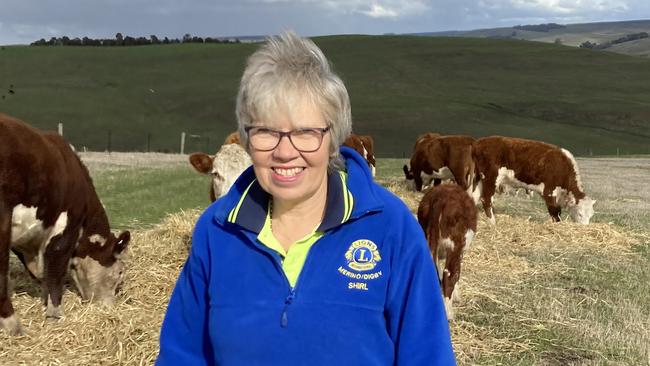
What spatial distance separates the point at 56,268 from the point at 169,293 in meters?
1.21

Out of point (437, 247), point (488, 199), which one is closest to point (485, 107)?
point (488, 199)

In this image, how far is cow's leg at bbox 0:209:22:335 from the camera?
5.69m

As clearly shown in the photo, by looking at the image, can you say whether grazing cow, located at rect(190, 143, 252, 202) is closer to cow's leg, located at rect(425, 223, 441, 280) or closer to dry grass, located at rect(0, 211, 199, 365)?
dry grass, located at rect(0, 211, 199, 365)

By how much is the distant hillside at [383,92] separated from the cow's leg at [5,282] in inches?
1075

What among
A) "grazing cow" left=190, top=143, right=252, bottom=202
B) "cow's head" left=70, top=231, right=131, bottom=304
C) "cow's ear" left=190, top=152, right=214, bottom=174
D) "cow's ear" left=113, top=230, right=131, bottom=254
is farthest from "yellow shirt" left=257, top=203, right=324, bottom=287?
"cow's ear" left=190, top=152, right=214, bottom=174

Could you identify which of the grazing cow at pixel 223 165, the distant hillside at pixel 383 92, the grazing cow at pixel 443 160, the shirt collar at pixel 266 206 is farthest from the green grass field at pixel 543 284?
the distant hillside at pixel 383 92

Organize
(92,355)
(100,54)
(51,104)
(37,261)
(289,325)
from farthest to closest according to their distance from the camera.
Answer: (100,54)
(51,104)
(37,261)
(92,355)
(289,325)

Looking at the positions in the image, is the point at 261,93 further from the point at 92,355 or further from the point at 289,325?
the point at 92,355

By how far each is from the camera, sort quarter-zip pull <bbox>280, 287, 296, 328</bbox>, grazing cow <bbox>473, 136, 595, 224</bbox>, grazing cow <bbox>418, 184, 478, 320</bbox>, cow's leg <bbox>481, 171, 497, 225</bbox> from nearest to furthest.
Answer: quarter-zip pull <bbox>280, 287, 296, 328</bbox> < grazing cow <bbox>418, 184, 478, 320</bbox> < cow's leg <bbox>481, 171, 497, 225</bbox> < grazing cow <bbox>473, 136, 595, 224</bbox>

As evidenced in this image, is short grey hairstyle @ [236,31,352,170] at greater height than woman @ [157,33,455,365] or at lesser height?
greater

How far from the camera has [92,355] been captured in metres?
5.31

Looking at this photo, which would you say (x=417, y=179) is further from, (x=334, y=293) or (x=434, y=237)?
(x=334, y=293)

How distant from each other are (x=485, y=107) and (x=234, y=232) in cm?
5370

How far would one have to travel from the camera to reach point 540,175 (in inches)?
487
